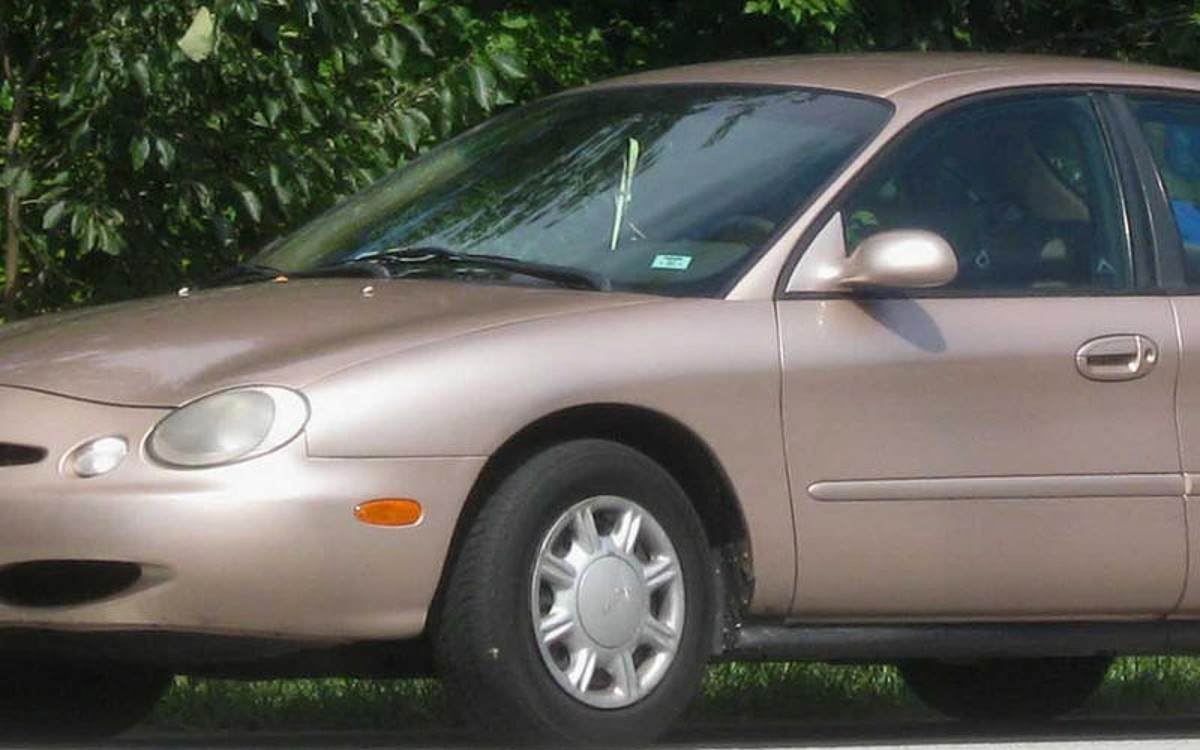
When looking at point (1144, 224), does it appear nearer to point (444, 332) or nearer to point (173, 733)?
point (444, 332)

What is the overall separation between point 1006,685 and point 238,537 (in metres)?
3.01

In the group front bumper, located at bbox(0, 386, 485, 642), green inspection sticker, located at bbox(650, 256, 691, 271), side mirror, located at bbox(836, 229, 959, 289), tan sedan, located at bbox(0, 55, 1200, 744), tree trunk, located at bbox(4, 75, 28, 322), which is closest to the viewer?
front bumper, located at bbox(0, 386, 485, 642)

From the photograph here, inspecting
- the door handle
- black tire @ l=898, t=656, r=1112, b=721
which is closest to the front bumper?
the door handle

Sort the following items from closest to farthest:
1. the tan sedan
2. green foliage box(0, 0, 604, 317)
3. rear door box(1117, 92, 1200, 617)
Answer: the tan sedan < rear door box(1117, 92, 1200, 617) < green foliage box(0, 0, 604, 317)

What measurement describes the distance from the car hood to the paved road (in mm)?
889

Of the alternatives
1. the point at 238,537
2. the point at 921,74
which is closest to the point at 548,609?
the point at 238,537

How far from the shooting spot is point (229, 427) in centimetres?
621

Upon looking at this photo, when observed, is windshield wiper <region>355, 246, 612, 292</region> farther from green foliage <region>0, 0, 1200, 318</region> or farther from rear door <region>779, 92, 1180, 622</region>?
green foliage <region>0, 0, 1200, 318</region>

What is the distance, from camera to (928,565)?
6.95 meters

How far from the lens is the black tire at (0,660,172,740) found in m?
7.17

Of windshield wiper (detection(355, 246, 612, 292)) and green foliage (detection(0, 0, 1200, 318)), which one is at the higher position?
windshield wiper (detection(355, 246, 612, 292))

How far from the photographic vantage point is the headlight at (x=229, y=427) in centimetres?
617

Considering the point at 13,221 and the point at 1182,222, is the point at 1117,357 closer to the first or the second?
the point at 1182,222

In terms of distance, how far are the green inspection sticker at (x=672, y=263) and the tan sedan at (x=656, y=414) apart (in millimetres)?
11
